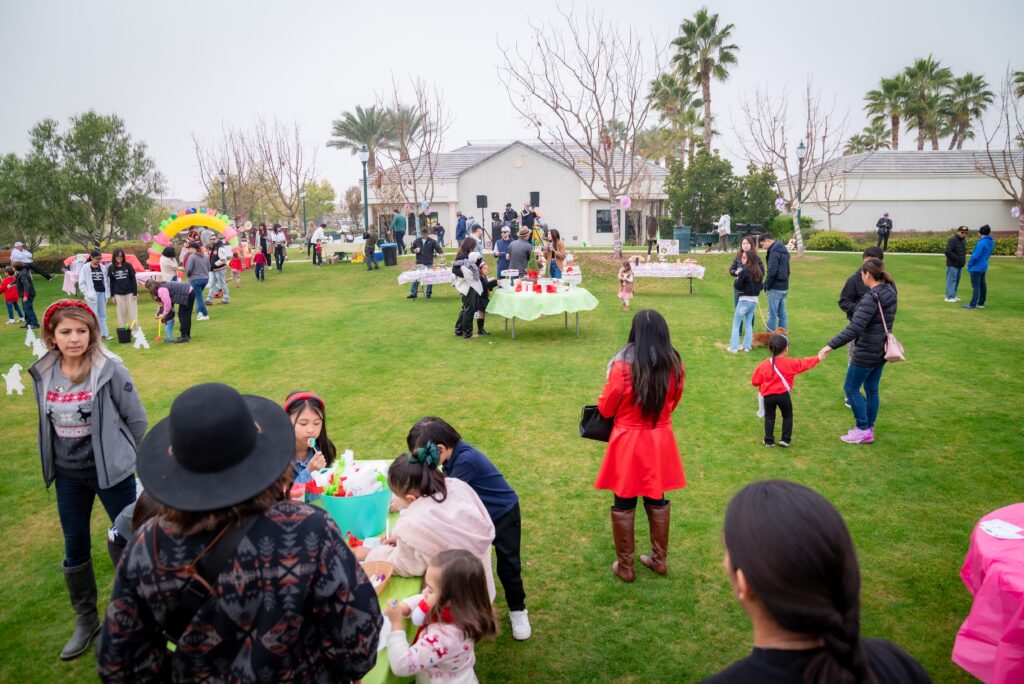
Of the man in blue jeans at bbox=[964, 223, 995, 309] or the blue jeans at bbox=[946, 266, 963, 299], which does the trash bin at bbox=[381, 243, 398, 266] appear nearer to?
the blue jeans at bbox=[946, 266, 963, 299]

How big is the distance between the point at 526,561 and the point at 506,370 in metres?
5.39

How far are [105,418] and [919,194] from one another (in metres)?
44.2

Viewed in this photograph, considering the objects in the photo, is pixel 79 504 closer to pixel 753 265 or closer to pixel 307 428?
pixel 307 428

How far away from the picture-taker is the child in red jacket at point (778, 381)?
650 cm

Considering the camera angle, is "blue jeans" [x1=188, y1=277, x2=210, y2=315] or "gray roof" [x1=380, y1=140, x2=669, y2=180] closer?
"blue jeans" [x1=188, y1=277, x2=210, y2=315]

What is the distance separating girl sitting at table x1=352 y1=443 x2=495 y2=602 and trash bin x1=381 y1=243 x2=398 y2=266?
2206 cm

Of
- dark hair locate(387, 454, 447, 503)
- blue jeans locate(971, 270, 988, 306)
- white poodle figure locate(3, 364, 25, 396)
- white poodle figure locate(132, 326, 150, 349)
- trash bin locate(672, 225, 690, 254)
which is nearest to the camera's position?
dark hair locate(387, 454, 447, 503)

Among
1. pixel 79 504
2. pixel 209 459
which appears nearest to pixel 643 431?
pixel 209 459

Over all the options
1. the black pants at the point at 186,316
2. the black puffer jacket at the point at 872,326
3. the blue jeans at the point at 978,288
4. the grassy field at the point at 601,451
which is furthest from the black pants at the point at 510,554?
the blue jeans at the point at 978,288

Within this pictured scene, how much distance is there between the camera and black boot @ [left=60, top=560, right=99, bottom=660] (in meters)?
3.80

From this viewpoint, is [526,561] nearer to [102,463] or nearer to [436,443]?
[436,443]

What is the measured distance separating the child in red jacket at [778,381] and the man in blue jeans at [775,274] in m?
3.75

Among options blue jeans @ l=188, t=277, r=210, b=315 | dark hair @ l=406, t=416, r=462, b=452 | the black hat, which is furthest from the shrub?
the black hat

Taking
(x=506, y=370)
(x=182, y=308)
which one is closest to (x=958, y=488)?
(x=506, y=370)
